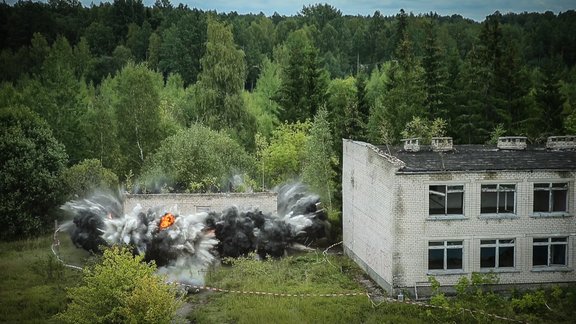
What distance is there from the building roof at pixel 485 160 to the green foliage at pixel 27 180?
2184 centimetres

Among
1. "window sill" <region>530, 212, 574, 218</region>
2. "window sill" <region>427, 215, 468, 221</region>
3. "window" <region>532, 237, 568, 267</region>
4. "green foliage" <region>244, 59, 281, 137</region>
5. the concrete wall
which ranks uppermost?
"green foliage" <region>244, 59, 281, 137</region>

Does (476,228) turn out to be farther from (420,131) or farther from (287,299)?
(420,131)

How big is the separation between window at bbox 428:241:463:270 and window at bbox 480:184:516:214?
1.91 meters

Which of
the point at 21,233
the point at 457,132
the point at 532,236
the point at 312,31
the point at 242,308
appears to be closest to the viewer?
the point at 242,308

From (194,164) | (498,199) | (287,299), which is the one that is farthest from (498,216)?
(194,164)

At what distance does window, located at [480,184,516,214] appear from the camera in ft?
101

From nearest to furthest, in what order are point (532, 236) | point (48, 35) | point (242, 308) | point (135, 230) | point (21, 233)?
point (242, 308) < point (532, 236) < point (135, 230) < point (21, 233) < point (48, 35)

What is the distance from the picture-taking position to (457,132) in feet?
172

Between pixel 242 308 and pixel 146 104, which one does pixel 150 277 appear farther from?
pixel 146 104

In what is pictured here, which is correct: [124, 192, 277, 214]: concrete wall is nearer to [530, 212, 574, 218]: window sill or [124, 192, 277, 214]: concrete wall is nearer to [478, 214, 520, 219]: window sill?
[478, 214, 520, 219]: window sill

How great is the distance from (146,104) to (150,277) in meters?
30.8

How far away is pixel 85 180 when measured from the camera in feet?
144

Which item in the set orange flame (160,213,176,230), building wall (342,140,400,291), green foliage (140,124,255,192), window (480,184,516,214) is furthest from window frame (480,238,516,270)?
green foliage (140,124,255,192)

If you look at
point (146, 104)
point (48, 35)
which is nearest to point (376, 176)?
point (146, 104)
